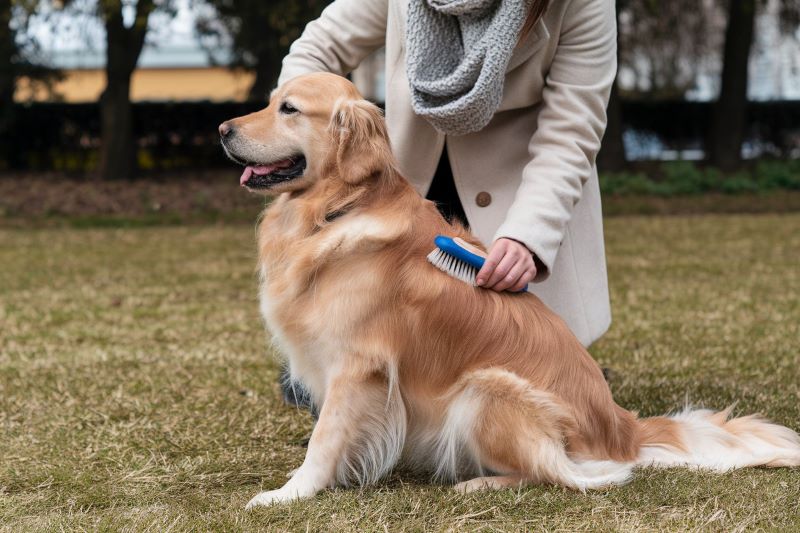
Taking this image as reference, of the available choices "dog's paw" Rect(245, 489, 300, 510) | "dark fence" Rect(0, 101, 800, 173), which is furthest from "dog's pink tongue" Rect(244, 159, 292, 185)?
"dark fence" Rect(0, 101, 800, 173)

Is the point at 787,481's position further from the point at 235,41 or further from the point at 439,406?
the point at 235,41

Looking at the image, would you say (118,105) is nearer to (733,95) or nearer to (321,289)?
(733,95)

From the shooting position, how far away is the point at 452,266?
3109 millimetres

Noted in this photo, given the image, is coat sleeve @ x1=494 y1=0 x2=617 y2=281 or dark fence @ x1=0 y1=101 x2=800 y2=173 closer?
coat sleeve @ x1=494 y1=0 x2=617 y2=281

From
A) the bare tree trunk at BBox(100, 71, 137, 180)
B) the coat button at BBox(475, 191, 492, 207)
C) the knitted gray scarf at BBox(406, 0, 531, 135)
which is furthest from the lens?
the bare tree trunk at BBox(100, 71, 137, 180)

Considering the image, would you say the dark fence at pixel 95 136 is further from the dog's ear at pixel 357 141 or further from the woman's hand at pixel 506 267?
the woman's hand at pixel 506 267

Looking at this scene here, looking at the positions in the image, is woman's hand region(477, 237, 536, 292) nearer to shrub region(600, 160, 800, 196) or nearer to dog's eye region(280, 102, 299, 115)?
dog's eye region(280, 102, 299, 115)

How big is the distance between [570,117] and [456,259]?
70cm

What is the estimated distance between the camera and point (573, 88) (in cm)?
344

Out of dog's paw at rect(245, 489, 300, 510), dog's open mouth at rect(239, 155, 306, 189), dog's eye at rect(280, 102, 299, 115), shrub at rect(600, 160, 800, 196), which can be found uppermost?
dog's eye at rect(280, 102, 299, 115)

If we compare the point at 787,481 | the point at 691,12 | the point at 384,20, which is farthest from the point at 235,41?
the point at 787,481

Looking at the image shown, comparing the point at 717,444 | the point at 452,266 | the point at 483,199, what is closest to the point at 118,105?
the point at 483,199

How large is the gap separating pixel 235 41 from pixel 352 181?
53.4 feet

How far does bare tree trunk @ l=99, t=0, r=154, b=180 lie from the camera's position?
16547 millimetres
